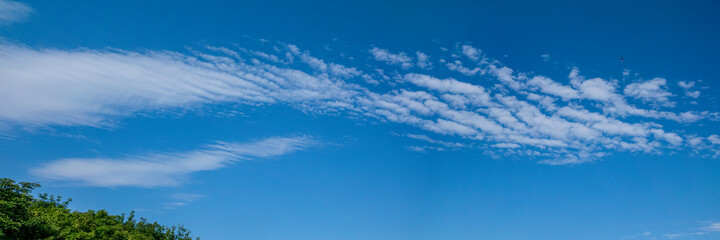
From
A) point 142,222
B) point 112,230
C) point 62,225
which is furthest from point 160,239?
point 62,225

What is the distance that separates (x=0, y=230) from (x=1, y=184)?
32.8 feet

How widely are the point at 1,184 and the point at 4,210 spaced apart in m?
6.57

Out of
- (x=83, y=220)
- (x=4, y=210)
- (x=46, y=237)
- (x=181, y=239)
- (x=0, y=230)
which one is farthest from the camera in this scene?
(x=181, y=239)

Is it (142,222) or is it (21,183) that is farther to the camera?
(142,222)

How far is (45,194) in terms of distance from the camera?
5294 cm

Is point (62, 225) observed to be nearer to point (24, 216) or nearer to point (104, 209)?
point (24, 216)

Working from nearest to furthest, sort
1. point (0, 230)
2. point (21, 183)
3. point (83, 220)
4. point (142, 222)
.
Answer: point (0, 230) → point (21, 183) → point (83, 220) → point (142, 222)

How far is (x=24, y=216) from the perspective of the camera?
117 ft

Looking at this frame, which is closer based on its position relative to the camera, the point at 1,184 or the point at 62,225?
the point at 1,184

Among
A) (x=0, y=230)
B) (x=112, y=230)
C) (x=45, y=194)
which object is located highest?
(x=45, y=194)

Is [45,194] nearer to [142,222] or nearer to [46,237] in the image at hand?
[142,222]

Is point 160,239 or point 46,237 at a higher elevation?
point 160,239

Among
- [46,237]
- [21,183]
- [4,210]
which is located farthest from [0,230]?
[21,183]

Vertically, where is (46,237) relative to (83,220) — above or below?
below
